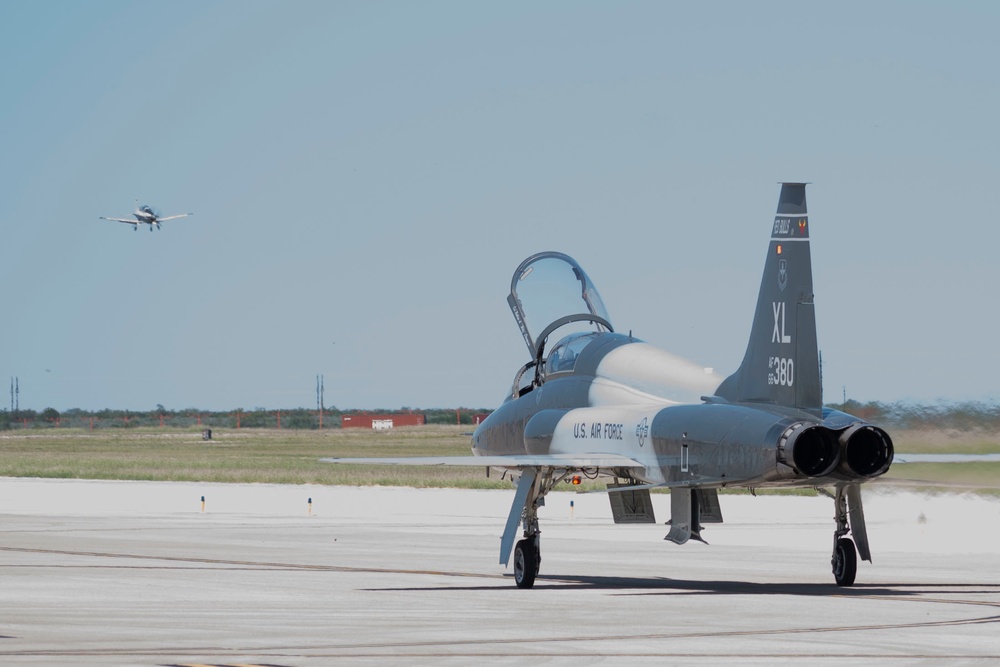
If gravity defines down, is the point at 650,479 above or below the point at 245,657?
above

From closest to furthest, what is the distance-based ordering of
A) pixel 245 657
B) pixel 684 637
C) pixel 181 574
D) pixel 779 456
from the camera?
1. pixel 245 657
2. pixel 684 637
3. pixel 779 456
4. pixel 181 574

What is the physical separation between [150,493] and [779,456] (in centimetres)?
3367

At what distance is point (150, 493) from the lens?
156 feet

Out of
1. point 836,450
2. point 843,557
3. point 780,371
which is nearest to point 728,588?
point 843,557

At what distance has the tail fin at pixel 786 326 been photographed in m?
17.9

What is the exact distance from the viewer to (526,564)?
2009 cm

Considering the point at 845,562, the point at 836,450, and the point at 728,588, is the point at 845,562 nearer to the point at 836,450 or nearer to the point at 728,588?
the point at 728,588

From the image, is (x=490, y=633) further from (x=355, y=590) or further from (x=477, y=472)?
(x=477, y=472)

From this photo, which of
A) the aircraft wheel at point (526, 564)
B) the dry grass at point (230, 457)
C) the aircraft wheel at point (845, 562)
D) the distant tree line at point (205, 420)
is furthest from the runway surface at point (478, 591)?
the distant tree line at point (205, 420)

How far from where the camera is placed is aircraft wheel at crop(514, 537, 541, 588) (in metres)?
20.1

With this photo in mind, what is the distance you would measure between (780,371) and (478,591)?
15.4 feet

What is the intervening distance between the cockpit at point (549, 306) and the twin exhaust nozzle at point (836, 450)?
6433 millimetres

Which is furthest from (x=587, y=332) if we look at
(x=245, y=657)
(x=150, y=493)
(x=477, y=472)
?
(x=477, y=472)

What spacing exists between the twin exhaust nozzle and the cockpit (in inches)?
253
